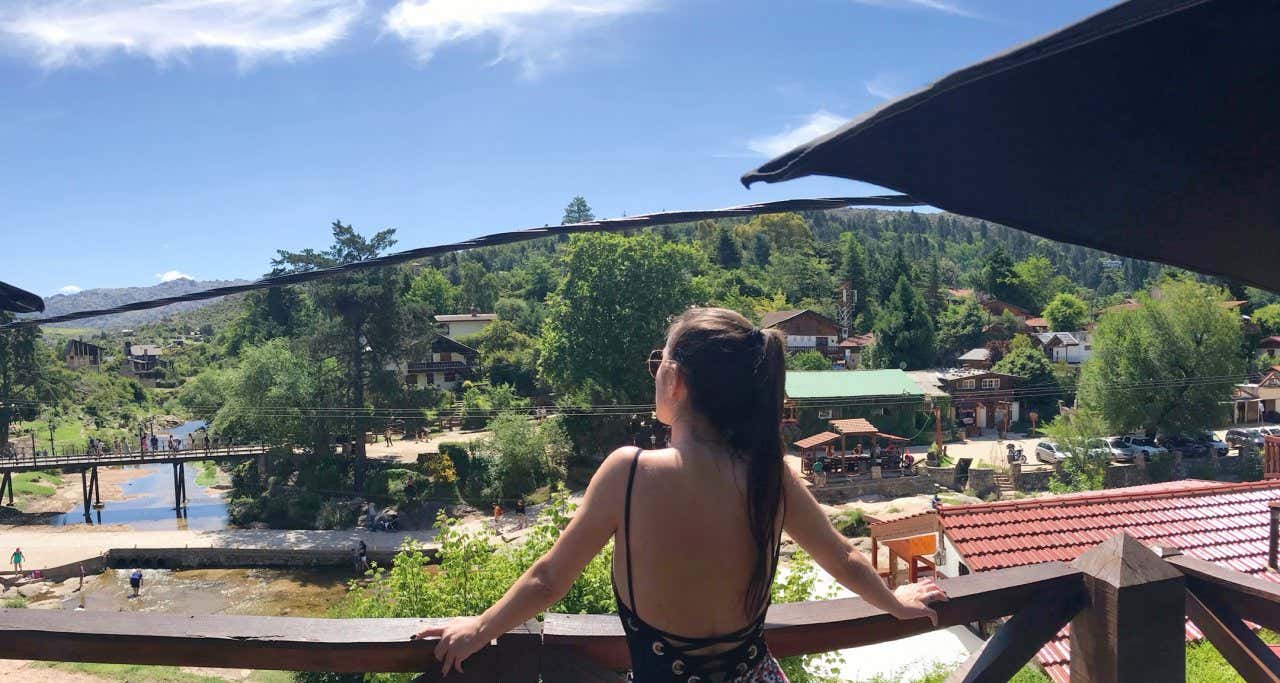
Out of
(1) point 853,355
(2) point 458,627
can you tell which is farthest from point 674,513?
(1) point 853,355

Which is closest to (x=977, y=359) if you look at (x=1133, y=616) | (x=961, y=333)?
(x=961, y=333)

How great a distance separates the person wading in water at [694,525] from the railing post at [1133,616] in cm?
103

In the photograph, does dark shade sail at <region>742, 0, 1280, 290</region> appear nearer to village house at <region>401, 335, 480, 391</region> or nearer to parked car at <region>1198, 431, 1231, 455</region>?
parked car at <region>1198, 431, 1231, 455</region>

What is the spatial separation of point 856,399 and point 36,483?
35323 mm

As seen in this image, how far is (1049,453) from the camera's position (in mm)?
27359

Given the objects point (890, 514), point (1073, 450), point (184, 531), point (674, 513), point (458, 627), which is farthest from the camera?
point (184, 531)

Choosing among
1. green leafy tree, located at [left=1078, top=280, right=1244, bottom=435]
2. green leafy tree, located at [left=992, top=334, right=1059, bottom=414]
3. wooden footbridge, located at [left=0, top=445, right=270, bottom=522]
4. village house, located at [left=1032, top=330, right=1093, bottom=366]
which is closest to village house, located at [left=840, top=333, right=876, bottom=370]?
green leafy tree, located at [left=992, top=334, right=1059, bottom=414]

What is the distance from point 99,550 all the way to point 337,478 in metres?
7.15

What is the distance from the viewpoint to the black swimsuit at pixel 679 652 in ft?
4.66

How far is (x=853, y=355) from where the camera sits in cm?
4316

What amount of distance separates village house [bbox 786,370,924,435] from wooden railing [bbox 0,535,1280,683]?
27601mm

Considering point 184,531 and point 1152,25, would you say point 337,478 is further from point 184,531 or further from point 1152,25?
point 1152,25

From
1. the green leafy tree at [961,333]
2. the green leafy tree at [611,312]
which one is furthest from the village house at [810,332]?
the green leafy tree at [611,312]

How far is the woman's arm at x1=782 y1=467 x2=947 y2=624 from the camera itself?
1.52 meters
